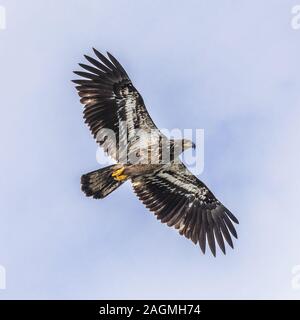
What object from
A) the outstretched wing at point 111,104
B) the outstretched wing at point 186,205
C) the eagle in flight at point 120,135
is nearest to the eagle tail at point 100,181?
the eagle in flight at point 120,135

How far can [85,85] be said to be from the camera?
778 inches

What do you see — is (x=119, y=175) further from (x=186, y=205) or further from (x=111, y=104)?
(x=186, y=205)

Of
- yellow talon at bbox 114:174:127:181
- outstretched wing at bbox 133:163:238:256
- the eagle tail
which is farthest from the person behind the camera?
outstretched wing at bbox 133:163:238:256

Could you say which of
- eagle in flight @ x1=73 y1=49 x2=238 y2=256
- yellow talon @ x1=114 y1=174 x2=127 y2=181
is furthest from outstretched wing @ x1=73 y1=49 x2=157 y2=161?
yellow talon @ x1=114 y1=174 x2=127 y2=181

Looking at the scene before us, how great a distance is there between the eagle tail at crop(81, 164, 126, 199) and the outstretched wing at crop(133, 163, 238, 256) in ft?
4.02

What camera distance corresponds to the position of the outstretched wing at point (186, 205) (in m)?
20.6

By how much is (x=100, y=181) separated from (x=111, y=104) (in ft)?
6.93

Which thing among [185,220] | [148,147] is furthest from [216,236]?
[148,147]

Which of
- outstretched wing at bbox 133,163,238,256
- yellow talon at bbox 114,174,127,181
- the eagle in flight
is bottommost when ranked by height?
outstretched wing at bbox 133,163,238,256

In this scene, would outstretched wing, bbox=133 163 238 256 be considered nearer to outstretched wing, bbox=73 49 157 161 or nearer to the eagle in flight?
the eagle in flight

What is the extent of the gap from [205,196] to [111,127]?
3571mm

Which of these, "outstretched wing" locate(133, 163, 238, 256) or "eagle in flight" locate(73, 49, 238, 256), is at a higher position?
"eagle in flight" locate(73, 49, 238, 256)

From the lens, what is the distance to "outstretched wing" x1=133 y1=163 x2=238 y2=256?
810 inches

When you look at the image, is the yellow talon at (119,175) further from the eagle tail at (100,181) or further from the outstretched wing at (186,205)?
the outstretched wing at (186,205)
